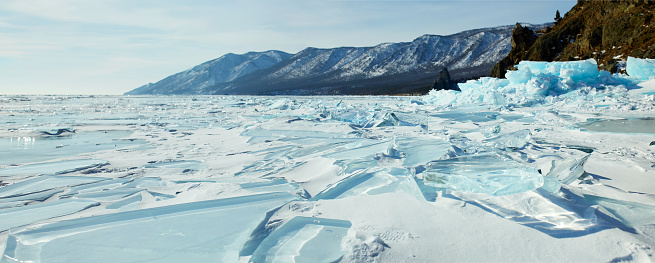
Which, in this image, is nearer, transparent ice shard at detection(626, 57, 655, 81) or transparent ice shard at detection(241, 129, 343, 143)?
transparent ice shard at detection(241, 129, 343, 143)

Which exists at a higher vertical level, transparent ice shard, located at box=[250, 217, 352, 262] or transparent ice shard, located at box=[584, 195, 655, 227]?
transparent ice shard, located at box=[584, 195, 655, 227]

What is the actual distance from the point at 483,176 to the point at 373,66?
137907mm

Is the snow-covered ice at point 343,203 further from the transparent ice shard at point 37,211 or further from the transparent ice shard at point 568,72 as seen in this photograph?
the transparent ice shard at point 568,72

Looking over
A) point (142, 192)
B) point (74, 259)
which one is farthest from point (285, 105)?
point (74, 259)

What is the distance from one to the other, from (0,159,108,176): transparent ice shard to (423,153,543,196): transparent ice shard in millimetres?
3164

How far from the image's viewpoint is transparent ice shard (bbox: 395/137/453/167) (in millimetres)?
2674

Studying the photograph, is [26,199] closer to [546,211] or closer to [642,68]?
[546,211]

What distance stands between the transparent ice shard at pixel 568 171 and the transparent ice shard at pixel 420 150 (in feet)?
2.65

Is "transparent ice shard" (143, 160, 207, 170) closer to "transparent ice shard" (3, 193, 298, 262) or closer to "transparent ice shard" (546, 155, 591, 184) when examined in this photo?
"transparent ice shard" (3, 193, 298, 262)

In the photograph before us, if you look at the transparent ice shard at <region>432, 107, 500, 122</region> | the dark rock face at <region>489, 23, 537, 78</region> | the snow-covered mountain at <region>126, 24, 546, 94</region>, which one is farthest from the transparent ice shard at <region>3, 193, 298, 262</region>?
the snow-covered mountain at <region>126, 24, 546, 94</region>

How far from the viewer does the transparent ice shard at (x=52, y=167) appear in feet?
9.78

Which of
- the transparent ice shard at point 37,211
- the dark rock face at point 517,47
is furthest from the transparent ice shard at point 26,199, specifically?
the dark rock face at point 517,47

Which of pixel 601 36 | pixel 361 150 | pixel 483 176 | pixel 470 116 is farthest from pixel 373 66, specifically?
pixel 483 176

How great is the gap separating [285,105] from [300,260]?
12.0m
